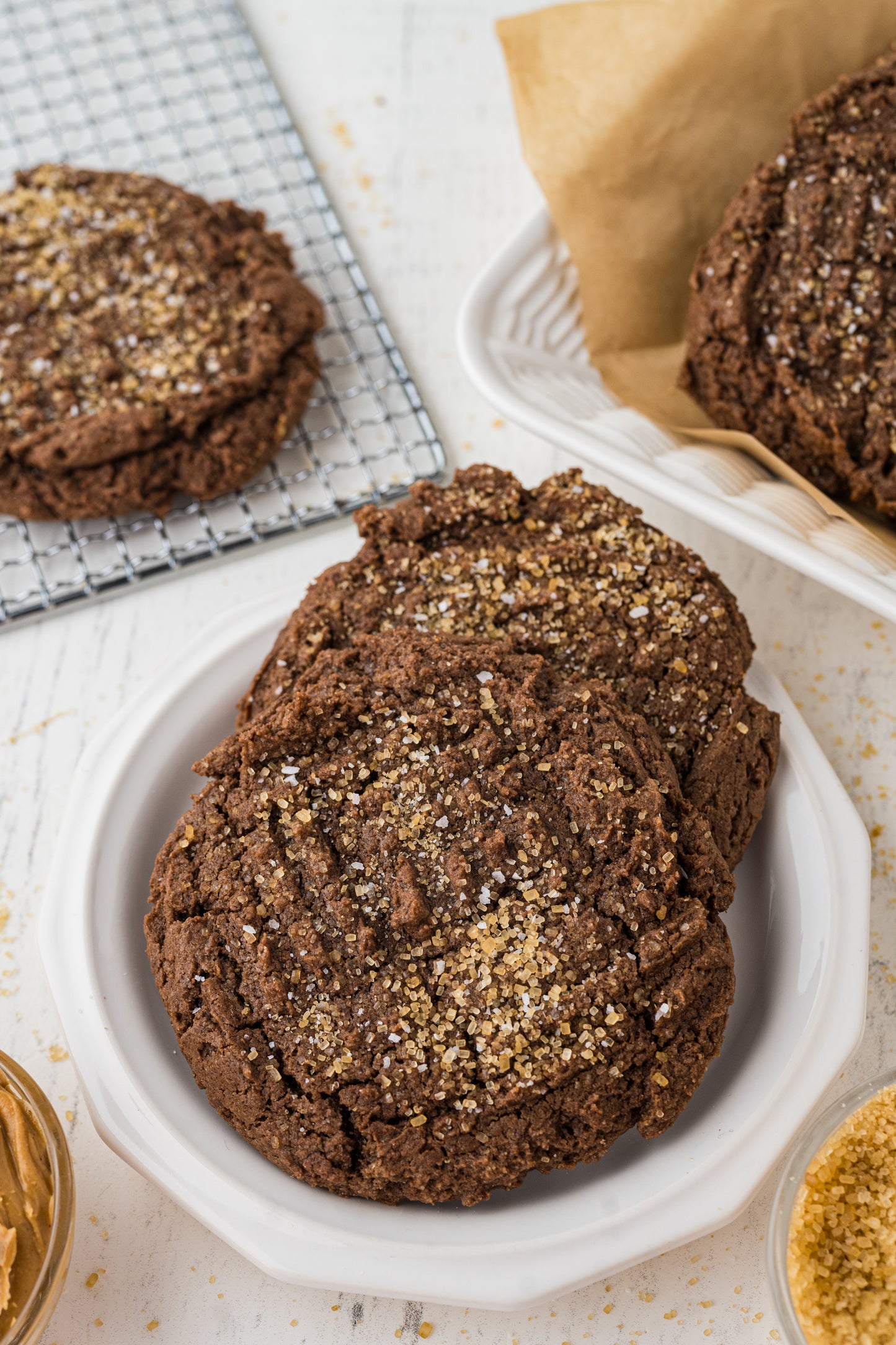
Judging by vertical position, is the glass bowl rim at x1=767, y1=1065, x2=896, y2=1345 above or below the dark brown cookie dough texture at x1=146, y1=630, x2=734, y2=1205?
below

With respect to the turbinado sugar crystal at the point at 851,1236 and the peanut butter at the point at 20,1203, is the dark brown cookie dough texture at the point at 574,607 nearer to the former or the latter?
the turbinado sugar crystal at the point at 851,1236

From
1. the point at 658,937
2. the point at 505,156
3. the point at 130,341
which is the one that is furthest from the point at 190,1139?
the point at 505,156

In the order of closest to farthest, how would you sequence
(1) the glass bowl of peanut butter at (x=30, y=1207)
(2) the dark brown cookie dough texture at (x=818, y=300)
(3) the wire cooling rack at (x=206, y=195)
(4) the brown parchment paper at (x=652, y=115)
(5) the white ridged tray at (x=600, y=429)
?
(1) the glass bowl of peanut butter at (x=30, y=1207), (5) the white ridged tray at (x=600, y=429), (2) the dark brown cookie dough texture at (x=818, y=300), (4) the brown parchment paper at (x=652, y=115), (3) the wire cooling rack at (x=206, y=195)

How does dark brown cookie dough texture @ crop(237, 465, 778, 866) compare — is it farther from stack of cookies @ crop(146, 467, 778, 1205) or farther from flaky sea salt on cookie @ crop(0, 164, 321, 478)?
flaky sea salt on cookie @ crop(0, 164, 321, 478)

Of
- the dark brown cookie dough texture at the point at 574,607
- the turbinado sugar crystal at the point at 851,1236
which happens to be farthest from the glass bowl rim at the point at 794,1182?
the dark brown cookie dough texture at the point at 574,607

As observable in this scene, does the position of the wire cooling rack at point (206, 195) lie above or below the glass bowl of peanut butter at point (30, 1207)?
above

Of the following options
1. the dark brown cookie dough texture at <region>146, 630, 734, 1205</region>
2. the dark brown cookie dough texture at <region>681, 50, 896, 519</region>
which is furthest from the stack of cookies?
the dark brown cookie dough texture at <region>681, 50, 896, 519</region>

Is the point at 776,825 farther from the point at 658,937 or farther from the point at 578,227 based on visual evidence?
the point at 578,227

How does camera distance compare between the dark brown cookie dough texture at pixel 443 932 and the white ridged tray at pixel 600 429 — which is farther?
the white ridged tray at pixel 600 429
